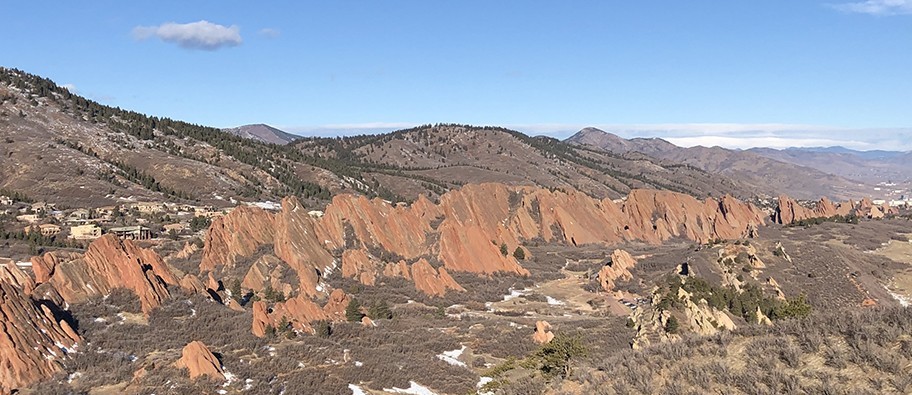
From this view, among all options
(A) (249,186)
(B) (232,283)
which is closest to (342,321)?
(B) (232,283)

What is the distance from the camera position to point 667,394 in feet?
51.2

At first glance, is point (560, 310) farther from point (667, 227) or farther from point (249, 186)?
point (249, 186)

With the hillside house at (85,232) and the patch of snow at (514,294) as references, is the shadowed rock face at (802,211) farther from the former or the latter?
the hillside house at (85,232)

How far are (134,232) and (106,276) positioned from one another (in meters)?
40.7

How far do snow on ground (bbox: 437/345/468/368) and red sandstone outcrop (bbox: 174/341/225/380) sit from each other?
13411 millimetres

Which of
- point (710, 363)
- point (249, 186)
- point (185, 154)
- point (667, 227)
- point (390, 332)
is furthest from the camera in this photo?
point (185, 154)

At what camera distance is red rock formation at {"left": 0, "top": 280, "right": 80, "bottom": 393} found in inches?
1159

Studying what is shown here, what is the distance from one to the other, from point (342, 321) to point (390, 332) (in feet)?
14.3

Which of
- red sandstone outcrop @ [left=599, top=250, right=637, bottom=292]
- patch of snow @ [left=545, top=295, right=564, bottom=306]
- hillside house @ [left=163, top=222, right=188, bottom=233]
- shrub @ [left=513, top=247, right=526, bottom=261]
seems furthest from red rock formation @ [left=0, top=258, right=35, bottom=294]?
shrub @ [left=513, top=247, right=526, bottom=261]

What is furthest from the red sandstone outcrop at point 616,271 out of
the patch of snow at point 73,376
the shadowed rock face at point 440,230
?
the patch of snow at point 73,376

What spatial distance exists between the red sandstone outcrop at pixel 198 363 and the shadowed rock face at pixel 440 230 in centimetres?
2457

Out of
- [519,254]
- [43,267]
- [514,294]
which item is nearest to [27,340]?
[43,267]

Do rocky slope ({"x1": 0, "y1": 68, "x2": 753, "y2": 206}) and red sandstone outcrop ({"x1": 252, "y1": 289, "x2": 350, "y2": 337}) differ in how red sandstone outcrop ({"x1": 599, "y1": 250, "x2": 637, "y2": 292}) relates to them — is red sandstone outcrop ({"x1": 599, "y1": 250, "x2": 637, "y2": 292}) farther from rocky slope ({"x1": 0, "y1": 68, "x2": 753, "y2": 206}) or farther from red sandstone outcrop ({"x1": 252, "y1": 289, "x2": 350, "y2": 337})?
rocky slope ({"x1": 0, "y1": 68, "x2": 753, "y2": 206})

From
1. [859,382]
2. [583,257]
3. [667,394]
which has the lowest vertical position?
[583,257]
